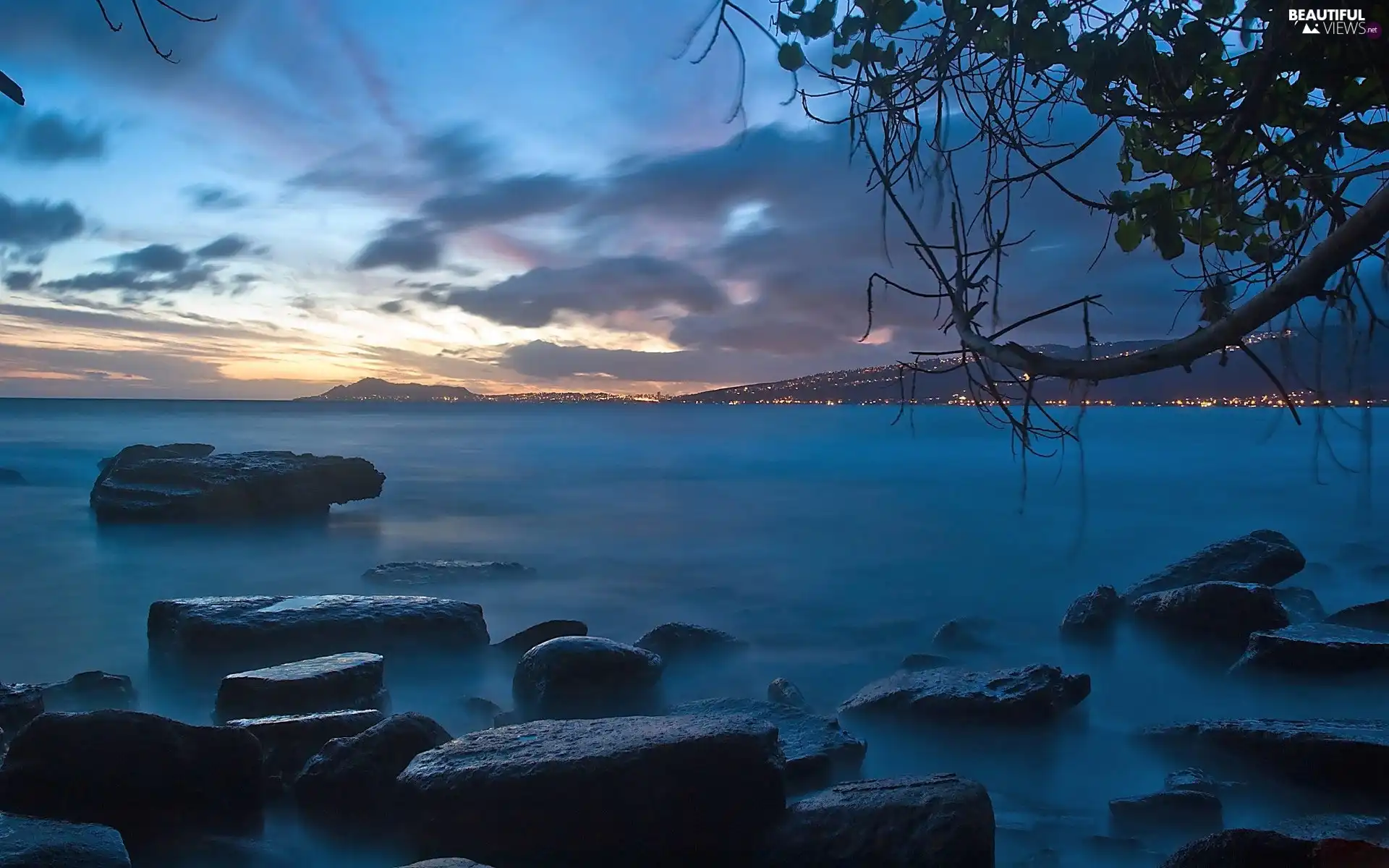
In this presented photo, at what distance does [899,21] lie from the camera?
2.43 meters

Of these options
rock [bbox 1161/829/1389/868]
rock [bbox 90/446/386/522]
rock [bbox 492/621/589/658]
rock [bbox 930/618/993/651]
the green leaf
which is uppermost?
the green leaf

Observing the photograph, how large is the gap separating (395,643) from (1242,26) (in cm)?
751

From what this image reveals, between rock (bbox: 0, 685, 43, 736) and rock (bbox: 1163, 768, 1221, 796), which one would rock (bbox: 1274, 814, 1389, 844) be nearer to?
rock (bbox: 1163, 768, 1221, 796)

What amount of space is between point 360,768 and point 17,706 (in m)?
3.11

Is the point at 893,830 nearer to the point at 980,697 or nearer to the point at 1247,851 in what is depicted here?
the point at 1247,851

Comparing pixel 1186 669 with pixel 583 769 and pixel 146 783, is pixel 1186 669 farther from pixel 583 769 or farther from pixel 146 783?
pixel 146 783

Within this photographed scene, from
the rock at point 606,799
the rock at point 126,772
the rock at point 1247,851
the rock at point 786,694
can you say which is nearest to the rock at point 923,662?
the rock at point 786,694

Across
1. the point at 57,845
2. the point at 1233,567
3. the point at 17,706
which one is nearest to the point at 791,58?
the point at 57,845

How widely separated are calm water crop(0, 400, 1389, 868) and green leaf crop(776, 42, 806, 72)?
1.34m

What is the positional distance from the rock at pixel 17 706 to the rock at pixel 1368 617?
1061 cm

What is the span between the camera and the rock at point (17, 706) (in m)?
6.05

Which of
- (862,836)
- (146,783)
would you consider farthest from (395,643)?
(862,836)

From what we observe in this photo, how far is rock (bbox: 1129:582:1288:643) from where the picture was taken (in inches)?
323

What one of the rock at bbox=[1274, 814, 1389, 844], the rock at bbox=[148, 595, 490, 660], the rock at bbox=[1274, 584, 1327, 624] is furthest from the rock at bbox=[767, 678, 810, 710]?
the rock at bbox=[1274, 584, 1327, 624]
